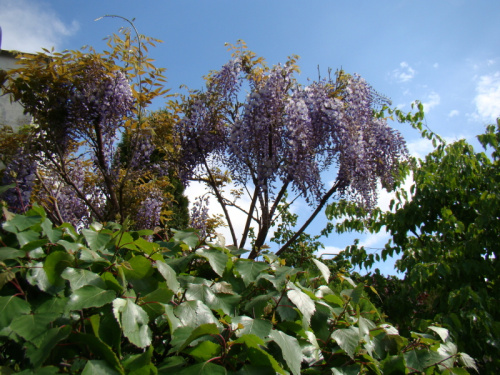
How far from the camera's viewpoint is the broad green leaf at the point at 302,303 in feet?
4.53

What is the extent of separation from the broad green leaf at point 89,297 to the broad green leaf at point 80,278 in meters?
0.04

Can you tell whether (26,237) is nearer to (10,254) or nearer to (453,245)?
(10,254)

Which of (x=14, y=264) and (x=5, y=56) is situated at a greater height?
(x=5, y=56)

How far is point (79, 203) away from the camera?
7.67 metres

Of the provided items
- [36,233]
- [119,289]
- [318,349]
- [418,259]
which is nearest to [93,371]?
[119,289]

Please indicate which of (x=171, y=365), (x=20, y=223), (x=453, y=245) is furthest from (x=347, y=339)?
(x=453, y=245)

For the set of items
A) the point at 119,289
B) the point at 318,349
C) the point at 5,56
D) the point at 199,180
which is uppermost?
the point at 5,56

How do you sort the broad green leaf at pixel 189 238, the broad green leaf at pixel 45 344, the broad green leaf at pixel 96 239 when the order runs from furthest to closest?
1. the broad green leaf at pixel 189 238
2. the broad green leaf at pixel 96 239
3. the broad green leaf at pixel 45 344

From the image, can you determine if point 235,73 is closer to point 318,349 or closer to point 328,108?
point 328,108

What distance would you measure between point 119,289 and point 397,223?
4.34 meters

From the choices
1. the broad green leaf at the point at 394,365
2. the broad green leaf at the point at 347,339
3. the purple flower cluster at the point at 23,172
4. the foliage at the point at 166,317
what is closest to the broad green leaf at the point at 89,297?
the foliage at the point at 166,317

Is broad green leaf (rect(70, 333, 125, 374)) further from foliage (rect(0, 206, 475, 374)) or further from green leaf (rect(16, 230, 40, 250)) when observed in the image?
green leaf (rect(16, 230, 40, 250))

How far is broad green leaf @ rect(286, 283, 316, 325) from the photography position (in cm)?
138

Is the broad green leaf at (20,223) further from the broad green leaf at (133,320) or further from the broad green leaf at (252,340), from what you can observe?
the broad green leaf at (252,340)
